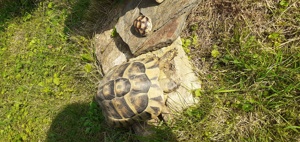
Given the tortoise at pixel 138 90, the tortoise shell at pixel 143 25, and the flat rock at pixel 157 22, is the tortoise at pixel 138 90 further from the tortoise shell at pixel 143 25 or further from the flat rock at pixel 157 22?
the tortoise shell at pixel 143 25

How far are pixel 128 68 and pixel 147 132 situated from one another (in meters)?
0.80

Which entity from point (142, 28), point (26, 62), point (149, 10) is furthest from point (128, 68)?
point (26, 62)

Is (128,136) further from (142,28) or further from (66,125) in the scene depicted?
(142,28)

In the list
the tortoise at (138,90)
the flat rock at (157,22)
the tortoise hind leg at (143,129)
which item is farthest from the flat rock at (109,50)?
the tortoise hind leg at (143,129)

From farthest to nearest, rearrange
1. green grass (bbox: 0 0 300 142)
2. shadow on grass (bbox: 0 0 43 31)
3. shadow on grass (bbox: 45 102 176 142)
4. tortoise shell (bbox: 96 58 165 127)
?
1. shadow on grass (bbox: 0 0 43 31)
2. shadow on grass (bbox: 45 102 176 142)
3. tortoise shell (bbox: 96 58 165 127)
4. green grass (bbox: 0 0 300 142)

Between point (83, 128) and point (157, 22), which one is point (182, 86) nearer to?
point (157, 22)

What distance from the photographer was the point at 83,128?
3.62 meters

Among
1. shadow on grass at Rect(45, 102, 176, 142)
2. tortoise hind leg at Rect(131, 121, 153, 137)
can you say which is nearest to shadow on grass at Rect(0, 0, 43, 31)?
shadow on grass at Rect(45, 102, 176, 142)

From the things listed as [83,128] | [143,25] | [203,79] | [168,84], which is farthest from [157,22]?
[83,128]

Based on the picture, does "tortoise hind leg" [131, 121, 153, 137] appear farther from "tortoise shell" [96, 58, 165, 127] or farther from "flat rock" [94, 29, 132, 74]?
"flat rock" [94, 29, 132, 74]

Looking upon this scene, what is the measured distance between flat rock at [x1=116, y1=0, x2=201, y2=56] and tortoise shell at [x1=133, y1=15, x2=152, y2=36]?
7 centimetres

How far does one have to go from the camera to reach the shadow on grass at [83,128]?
332cm

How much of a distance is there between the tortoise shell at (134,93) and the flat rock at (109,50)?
432 mm

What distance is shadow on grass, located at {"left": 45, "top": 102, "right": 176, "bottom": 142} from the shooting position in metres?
3.32
